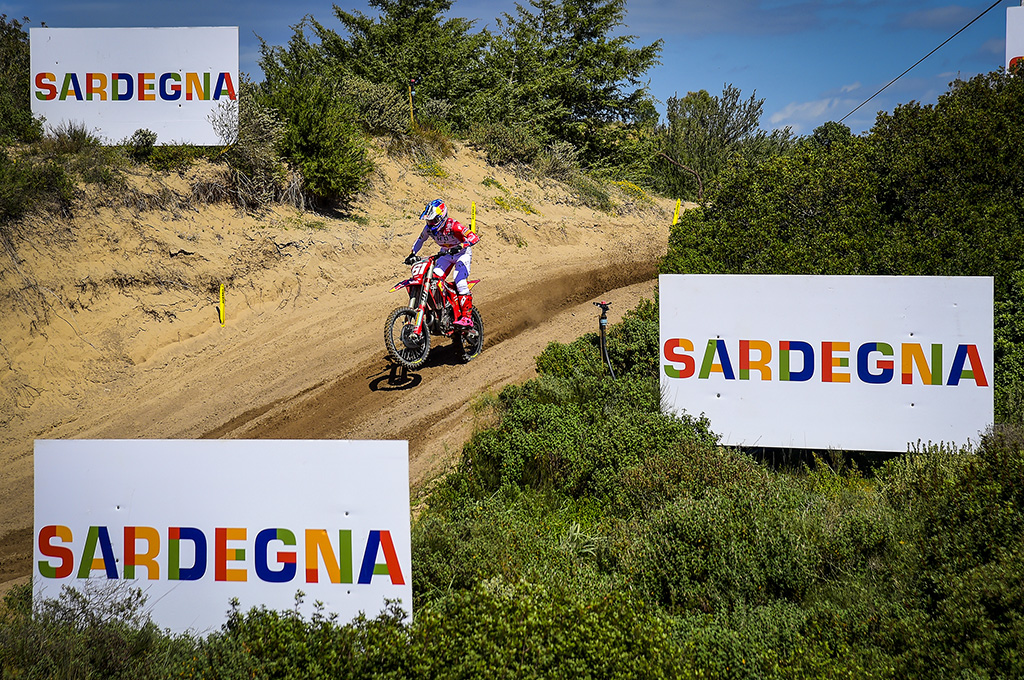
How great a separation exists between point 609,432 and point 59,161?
13.8 metres

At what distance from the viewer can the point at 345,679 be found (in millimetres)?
4711

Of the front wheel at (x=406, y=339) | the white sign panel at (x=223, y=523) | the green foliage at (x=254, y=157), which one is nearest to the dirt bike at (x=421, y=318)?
the front wheel at (x=406, y=339)

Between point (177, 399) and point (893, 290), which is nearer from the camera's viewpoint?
point (893, 290)

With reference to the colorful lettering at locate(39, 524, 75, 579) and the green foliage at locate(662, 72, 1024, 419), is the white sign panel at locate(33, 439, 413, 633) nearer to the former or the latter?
the colorful lettering at locate(39, 524, 75, 579)

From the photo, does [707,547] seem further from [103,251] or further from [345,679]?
[103,251]

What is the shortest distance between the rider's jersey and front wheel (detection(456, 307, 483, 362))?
1299 millimetres

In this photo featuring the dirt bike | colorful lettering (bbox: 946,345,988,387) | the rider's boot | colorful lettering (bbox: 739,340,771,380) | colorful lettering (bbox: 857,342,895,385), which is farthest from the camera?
the rider's boot

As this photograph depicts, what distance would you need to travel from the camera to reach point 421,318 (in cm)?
1130

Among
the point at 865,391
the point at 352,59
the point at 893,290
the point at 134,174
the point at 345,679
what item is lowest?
the point at 345,679

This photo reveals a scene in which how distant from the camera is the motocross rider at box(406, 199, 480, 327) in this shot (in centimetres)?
1151

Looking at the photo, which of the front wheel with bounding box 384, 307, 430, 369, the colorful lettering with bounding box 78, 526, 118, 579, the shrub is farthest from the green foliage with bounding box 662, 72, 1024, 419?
the shrub

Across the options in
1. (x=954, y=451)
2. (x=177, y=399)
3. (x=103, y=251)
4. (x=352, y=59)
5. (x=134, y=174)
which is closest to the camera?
(x=954, y=451)

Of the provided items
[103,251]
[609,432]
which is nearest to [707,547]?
[609,432]

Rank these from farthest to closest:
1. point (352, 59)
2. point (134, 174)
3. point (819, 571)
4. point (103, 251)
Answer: point (352, 59) < point (134, 174) < point (103, 251) < point (819, 571)
